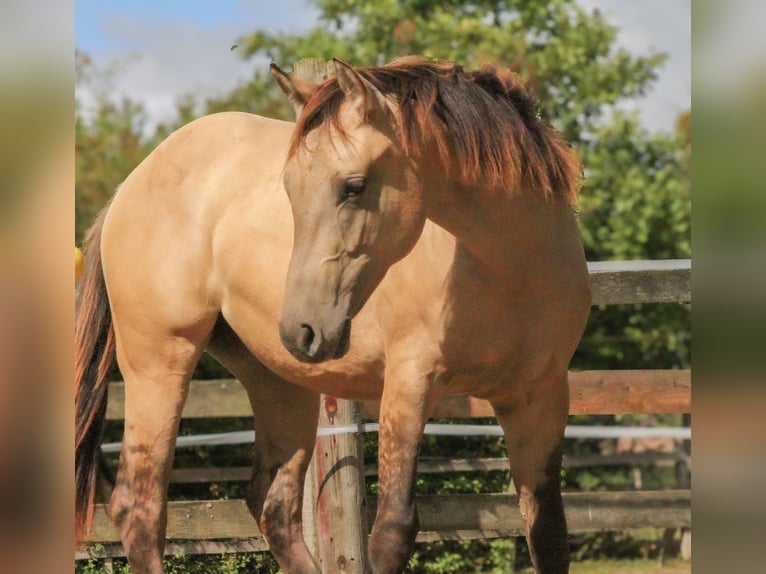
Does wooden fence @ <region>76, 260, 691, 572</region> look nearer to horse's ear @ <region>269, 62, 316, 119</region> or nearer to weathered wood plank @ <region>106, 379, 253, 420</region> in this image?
weathered wood plank @ <region>106, 379, 253, 420</region>

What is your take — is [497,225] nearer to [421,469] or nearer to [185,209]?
[185,209]

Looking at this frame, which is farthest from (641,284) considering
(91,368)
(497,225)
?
(91,368)

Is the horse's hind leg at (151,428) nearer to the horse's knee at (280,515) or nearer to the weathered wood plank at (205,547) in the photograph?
the horse's knee at (280,515)

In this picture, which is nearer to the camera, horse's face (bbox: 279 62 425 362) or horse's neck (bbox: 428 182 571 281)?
horse's face (bbox: 279 62 425 362)

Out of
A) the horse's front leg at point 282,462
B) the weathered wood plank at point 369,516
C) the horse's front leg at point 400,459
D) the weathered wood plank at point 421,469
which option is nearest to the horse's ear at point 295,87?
the horse's front leg at point 400,459

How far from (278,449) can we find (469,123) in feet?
5.94

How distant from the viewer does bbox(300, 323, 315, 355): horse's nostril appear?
245 cm

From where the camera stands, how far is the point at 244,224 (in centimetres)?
352

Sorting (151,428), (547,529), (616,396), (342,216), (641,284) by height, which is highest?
(641,284)

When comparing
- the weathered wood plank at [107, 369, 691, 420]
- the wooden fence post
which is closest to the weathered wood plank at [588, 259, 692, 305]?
the weathered wood plank at [107, 369, 691, 420]

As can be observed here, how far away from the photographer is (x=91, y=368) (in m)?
3.98

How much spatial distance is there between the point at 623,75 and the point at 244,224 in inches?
242

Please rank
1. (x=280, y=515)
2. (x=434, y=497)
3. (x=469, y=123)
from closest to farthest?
(x=469, y=123) < (x=280, y=515) < (x=434, y=497)

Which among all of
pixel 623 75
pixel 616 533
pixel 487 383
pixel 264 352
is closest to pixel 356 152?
pixel 487 383
